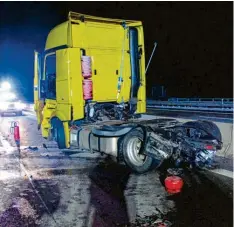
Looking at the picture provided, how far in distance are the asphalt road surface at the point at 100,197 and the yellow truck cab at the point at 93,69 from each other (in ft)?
5.00

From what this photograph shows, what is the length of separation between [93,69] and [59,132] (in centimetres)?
198

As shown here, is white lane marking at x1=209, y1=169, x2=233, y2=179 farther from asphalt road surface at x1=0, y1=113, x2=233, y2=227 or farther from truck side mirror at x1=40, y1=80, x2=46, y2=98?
truck side mirror at x1=40, y1=80, x2=46, y2=98

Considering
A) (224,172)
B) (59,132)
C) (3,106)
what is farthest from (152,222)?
(3,106)

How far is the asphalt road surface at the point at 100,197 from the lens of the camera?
13.1 ft

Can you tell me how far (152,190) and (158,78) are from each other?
65809 mm

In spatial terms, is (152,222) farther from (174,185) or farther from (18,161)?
(18,161)

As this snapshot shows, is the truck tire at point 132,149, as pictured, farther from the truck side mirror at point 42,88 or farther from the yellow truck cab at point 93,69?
the truck side mirror at point 42,88

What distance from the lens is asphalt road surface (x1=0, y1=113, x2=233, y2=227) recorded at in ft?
13.1

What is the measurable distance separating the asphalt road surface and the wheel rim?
30cm

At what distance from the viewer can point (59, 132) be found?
8.44m

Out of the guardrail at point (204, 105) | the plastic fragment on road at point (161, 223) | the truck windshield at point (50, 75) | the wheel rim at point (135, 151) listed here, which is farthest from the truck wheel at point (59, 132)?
the guardrail at point (204, 105)

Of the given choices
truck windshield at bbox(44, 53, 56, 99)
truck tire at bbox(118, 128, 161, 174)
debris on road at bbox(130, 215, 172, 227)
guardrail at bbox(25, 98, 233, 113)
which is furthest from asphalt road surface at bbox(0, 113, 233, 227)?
guardrail at bbox(25, 98, 233, 113)

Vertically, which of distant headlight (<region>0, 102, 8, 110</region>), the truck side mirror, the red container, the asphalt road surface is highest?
the truck side mirror

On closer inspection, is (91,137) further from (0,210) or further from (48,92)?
(0,210)
